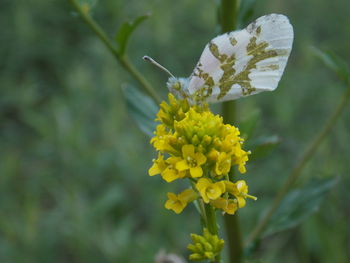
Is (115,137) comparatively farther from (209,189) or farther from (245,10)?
(209,189)

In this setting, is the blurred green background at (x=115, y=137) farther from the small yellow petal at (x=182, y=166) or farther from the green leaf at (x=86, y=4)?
the small yellow petal at (x=182, y=166)

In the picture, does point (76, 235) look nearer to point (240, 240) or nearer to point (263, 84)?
point (240, 240)

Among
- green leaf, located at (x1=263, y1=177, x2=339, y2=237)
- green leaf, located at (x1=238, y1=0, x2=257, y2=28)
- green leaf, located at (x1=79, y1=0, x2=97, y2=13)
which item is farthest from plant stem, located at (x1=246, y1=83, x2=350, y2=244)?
green leaf, located at (x1=79, y1=0, x2=97, y2=13)

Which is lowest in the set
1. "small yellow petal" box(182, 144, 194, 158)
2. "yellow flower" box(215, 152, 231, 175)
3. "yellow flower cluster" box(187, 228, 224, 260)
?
"yellow flower cluster" box(187, 228, 224, 260)

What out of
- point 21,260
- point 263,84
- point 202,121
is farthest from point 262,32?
point 21,260

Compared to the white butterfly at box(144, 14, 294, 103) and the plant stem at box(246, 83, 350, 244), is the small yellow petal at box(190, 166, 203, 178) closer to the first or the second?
the white butterfly at box(144, 14, 294, 103)

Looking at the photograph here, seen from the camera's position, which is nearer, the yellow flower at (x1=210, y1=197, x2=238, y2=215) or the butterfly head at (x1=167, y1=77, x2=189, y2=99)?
the yellow flower at (x1=210, y1=197, x2=238, y2=215)
